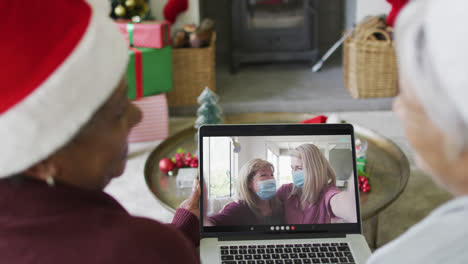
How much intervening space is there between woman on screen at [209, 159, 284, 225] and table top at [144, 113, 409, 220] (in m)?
0.44

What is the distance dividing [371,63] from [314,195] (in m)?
2.19

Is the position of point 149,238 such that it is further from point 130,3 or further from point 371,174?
point 130,3

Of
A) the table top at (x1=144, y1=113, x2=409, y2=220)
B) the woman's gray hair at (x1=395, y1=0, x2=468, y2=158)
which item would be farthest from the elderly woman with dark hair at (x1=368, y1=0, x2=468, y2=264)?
the table top at (x1=144, y1=113, x2=409, y2=220)

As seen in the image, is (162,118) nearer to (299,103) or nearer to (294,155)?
(299,103)

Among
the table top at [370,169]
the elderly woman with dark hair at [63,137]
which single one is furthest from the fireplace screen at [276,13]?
the elderly woman with dark hair at [63,137]

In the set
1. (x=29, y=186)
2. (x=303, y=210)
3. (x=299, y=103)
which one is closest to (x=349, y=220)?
(x=303, y=210)

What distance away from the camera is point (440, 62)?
480mm

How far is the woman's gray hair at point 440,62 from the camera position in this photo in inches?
18.4

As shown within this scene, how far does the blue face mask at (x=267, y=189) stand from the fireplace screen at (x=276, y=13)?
8.44 ft

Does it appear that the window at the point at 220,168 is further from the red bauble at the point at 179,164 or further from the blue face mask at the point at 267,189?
the red bauble at the point at 179,164

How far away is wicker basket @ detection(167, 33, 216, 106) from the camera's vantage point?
304 centimetres

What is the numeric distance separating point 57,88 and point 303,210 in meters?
0.71

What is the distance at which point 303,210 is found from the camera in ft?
3.67

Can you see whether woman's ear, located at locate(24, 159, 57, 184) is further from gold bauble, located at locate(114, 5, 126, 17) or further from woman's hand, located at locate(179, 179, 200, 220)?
gold bauble, located at locate(114, 5, 126, 17)
